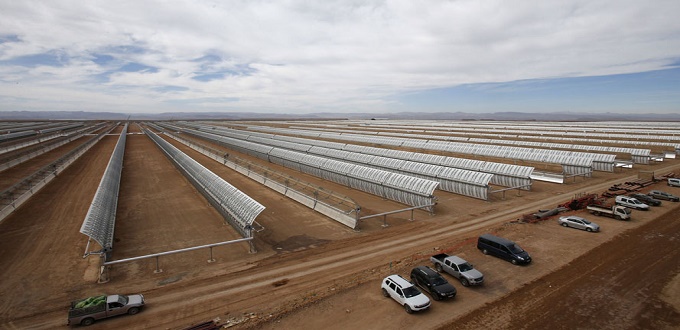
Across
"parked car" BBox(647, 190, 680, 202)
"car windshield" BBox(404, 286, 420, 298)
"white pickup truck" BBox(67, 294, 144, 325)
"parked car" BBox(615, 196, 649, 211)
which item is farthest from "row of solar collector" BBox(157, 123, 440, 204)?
"white pickup truck" BBox(67, 294, 144, 325)

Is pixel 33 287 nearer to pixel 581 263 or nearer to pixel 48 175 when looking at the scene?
pixel 581 263

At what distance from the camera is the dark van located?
16953mm

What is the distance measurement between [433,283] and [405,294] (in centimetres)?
162

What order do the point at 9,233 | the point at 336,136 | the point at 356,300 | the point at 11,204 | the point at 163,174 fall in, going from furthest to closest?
the point at 336,136
the point at 163,174
the point at 11,204
the point at 9,233
the point at 356,300

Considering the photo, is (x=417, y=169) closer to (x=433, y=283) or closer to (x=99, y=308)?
(x=433, y=283)

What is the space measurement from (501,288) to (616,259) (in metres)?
7.73

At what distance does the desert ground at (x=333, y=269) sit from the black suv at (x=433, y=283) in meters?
0.52

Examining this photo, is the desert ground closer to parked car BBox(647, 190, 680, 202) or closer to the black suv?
the black suv

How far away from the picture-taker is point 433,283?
46.0 ft

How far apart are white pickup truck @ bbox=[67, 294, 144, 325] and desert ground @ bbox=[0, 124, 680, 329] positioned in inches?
13.3

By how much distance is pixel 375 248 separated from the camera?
776 inches

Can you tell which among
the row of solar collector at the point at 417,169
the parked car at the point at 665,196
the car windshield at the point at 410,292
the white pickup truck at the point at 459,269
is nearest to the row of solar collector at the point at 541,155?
the parked car at the point at 665,196

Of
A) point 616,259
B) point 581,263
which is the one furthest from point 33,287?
point 616,259

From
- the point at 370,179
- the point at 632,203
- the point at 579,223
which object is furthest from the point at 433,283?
the point at 632,203
